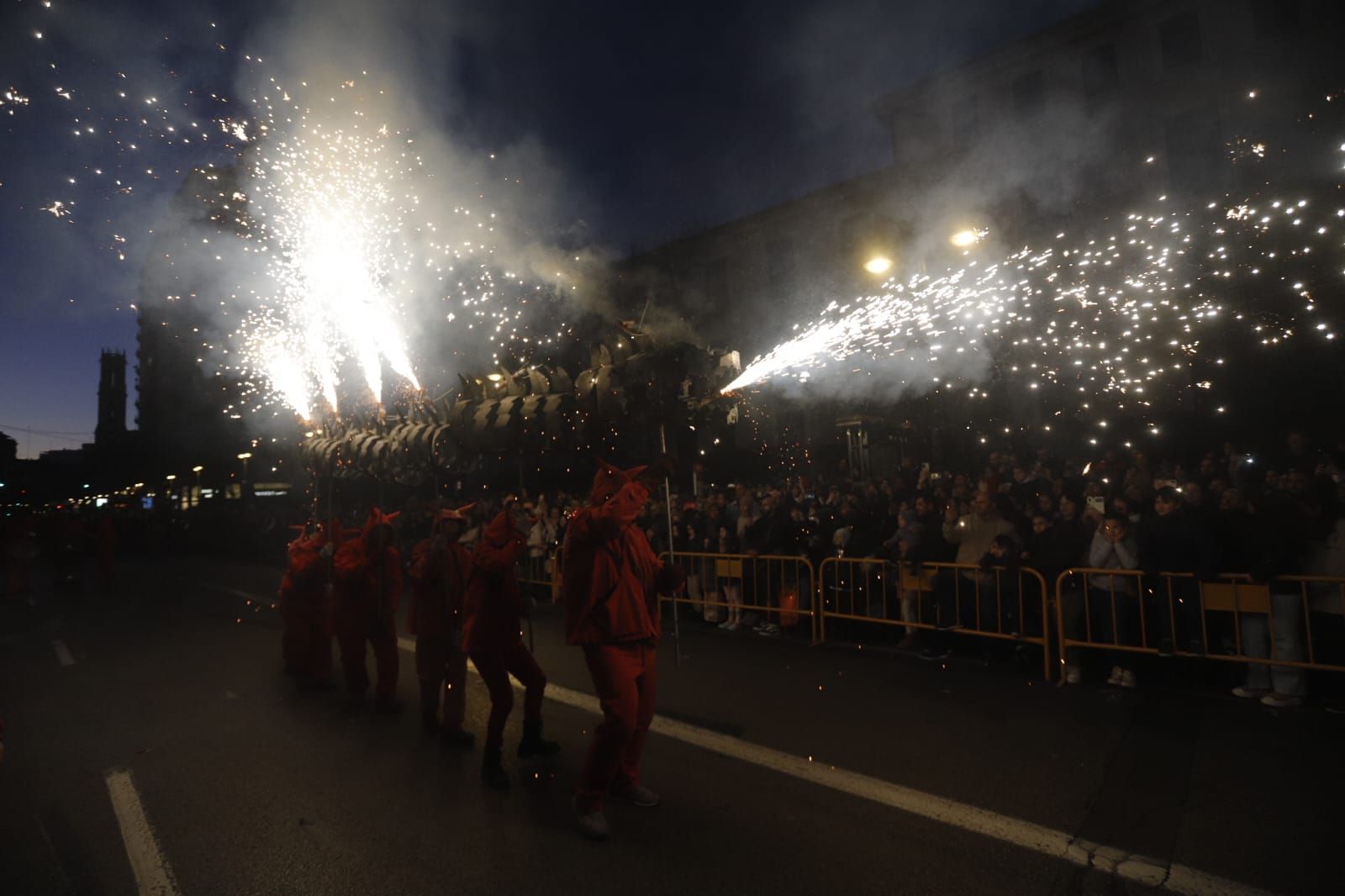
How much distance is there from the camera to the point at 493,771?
405cm

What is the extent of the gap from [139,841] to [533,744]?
1972mm

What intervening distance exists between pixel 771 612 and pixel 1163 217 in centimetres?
942

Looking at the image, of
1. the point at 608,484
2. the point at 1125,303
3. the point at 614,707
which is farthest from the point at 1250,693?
the point at 1125,303

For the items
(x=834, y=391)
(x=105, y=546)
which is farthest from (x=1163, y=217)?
(x=105, y=546)

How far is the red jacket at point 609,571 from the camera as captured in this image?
3.52 m

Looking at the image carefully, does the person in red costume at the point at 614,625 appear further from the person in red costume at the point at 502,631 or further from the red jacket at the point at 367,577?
the red jacket at the point at 367,577

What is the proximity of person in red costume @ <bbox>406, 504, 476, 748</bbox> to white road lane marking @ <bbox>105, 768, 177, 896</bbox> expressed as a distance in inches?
64.1

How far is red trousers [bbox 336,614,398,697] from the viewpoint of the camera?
566cm

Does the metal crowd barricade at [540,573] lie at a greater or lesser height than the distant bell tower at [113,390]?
lesser

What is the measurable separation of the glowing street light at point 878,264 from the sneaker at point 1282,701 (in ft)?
14.3

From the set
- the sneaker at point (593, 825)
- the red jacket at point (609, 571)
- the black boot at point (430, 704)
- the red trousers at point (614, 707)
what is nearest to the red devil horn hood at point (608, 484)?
the red jacket at point (609, 571)

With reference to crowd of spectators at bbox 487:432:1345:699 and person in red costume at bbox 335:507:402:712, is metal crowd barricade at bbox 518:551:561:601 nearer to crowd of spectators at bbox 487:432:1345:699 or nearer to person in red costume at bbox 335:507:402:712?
crowd of spectators at bbox 487:432:1345:699

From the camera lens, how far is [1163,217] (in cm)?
1173

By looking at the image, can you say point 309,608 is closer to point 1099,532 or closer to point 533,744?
point 533,744
